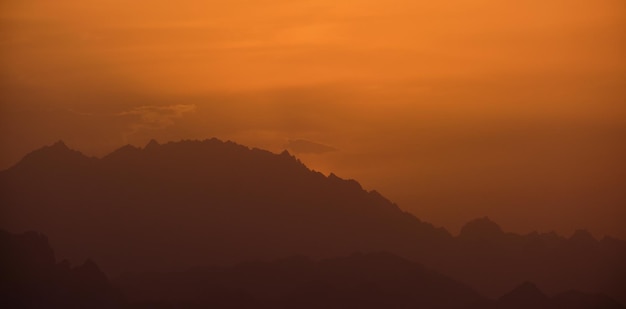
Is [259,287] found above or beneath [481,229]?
beneath

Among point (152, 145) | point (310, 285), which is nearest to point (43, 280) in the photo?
point (152, 145)

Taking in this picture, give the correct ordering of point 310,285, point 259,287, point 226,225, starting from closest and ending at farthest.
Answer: point 259,287 < point 310,285 < point 226,225

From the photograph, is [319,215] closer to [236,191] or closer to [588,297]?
[236,191]

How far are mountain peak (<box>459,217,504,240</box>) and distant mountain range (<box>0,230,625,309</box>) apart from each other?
67 cm

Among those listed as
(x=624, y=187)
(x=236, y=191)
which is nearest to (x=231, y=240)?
(x=236, y=191)

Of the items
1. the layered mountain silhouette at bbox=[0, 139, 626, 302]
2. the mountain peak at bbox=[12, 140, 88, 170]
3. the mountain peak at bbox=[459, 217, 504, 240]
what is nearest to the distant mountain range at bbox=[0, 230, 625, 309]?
the layered mountain silhouette at bbox=[0, 139, 626, 302]

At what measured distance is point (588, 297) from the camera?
12867 mm

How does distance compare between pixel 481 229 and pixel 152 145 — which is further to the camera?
pixel 481 229

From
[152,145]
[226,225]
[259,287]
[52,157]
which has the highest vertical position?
[152,145]

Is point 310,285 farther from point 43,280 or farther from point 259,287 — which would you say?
point 43,280

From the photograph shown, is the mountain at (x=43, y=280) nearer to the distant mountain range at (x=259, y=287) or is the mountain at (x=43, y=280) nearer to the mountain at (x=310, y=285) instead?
the distant mountain range at (x=259, y=287)

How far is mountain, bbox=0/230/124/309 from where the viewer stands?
12648 millimetres

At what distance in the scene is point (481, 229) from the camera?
517 inches

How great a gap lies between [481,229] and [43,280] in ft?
18.9
